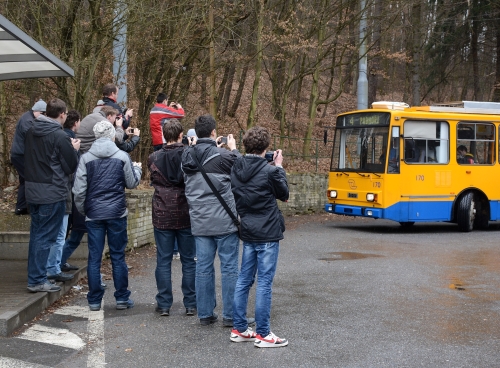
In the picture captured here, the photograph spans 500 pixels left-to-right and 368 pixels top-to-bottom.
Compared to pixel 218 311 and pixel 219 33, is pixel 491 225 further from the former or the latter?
pixel 218 311

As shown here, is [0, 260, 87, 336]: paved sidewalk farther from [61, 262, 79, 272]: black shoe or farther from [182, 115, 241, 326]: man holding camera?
[182, 115, 241, 326]: man holding camera

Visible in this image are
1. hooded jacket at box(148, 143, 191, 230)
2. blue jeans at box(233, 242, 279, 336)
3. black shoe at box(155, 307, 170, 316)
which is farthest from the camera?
black shoe at box(155, 307, 170, 316)

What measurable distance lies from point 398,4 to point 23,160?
62.0 feet

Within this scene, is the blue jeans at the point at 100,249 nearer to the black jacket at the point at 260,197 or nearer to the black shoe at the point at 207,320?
the black shoe at the point at 207,320

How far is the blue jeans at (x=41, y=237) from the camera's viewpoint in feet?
25.9

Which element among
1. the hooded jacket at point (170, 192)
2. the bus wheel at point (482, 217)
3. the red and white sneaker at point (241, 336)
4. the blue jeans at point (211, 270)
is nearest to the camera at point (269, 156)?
the blue jeans at point (211, 270)

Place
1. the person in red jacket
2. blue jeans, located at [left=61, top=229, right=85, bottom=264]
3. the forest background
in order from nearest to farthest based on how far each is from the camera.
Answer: blue jeans, located at [left=61, top=229, right=85, bottom=264] < the person in red jacket < the forest background

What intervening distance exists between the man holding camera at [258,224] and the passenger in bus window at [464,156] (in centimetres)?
1124

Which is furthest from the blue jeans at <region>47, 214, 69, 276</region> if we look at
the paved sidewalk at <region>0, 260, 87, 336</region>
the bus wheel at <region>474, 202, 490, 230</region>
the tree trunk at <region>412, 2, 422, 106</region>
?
the tree trunk at <region>412, 2, 422, 106</region>

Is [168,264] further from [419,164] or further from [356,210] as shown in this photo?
[419,164]

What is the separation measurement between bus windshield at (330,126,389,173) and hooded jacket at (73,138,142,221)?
958cm

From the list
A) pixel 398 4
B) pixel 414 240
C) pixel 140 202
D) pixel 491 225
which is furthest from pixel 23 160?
pixel 398 4

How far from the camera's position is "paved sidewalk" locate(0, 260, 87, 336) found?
6801 mm

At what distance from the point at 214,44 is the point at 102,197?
1090cm
